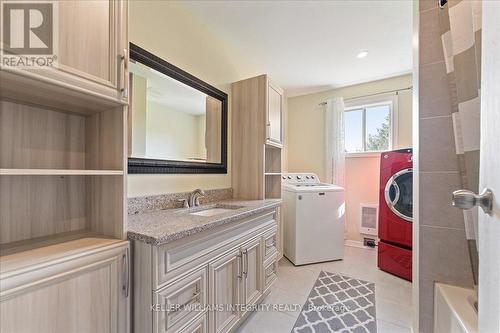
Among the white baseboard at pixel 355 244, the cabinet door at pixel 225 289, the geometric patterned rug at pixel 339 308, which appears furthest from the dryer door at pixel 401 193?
the cabinet door at pixel 225 289

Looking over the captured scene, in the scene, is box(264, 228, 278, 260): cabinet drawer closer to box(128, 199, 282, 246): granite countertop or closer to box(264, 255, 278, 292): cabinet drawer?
box(264, 255, 278, 292): cabinet drawer

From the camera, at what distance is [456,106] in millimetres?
1187

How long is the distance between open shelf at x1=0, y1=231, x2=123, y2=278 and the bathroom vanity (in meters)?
0.15

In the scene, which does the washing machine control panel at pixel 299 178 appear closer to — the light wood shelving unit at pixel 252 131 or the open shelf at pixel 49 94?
the light wood shelving unit at pixel 252 131

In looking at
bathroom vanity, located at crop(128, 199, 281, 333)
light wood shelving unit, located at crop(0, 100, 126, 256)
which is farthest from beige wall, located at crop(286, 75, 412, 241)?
light wood shelving unit, located at crop(0, 100, 126, 256)

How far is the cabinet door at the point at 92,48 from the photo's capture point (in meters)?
0.79

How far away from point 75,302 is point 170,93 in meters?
1.38

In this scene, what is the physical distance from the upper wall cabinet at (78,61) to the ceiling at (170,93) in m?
0.50

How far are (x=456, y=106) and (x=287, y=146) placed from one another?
2.81 m

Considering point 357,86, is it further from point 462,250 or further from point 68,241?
point 68,241

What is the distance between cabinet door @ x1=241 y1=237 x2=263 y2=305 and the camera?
5.20ft

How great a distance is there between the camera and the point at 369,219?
3.34 m

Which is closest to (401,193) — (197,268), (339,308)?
(339,308)

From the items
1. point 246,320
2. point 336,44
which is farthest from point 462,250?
point 336,44
